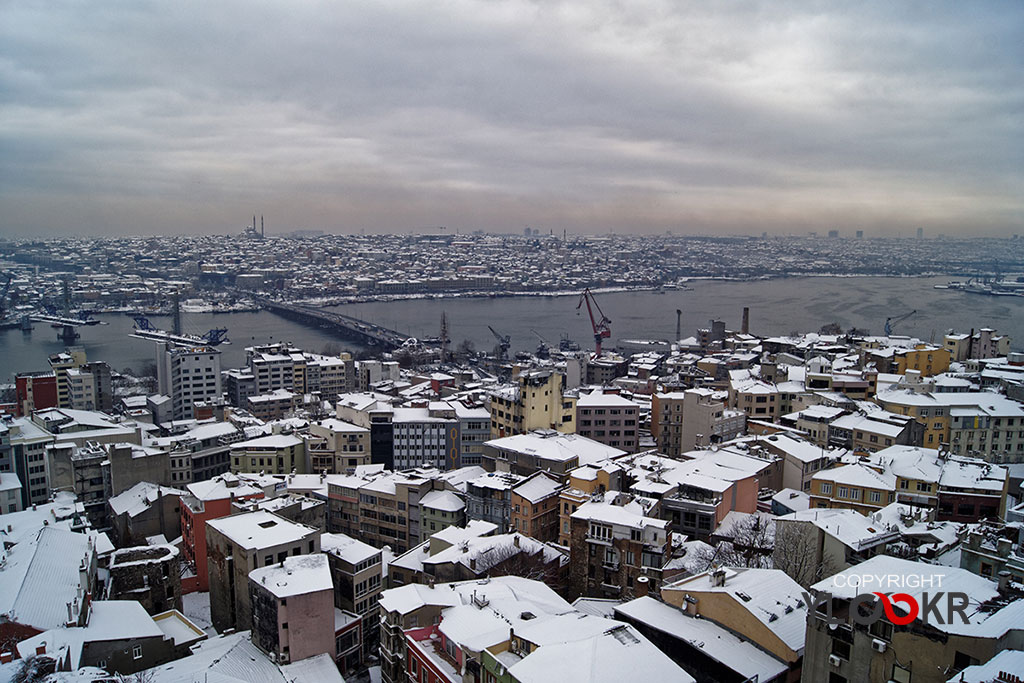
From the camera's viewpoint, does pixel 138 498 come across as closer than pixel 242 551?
No

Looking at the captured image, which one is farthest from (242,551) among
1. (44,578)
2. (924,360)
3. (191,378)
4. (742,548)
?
(924,360)

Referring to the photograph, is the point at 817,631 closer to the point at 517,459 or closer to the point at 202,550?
the point at 517,459

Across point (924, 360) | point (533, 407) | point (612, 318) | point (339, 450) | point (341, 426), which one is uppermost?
point (924, 360)

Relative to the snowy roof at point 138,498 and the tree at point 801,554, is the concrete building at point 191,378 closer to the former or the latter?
the snowy roof at point 138,498

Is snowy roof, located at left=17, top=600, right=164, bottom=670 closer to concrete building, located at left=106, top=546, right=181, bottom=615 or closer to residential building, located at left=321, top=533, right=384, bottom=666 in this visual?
concrete building, located at left=106, top=546, right=181, bottom=615

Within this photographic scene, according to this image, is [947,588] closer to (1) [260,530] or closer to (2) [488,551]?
(2) [488,551]

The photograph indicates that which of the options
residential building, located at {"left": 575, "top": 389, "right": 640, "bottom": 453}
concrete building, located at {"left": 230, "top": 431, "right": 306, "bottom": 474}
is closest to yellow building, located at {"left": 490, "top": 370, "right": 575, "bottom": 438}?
residential building, located at {"left": 575, "top": 389, "right": 640, "bottom": 453}
